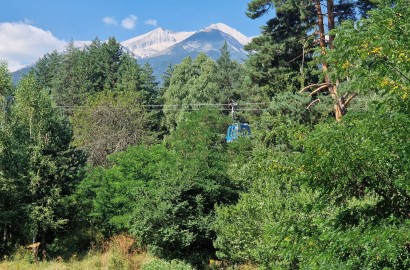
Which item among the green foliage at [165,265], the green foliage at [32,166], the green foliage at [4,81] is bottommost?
the green foliage at [165,265]

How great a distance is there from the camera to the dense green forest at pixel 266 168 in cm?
557

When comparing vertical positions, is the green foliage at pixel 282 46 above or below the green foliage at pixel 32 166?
above

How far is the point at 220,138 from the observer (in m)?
20.0

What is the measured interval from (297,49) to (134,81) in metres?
29.4

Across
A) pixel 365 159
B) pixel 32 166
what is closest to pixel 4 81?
pixel 32 166

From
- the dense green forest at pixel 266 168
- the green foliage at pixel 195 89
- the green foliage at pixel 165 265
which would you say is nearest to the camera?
the dense green forest at pixel 266 168

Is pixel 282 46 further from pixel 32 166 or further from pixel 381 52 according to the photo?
pixel 381 52

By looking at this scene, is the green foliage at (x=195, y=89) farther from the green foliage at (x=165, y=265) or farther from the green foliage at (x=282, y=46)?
the green foliage at (x=165, y=265)

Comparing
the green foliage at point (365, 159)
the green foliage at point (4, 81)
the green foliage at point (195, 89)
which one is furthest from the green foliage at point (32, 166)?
the green foliage at point (195, 89)

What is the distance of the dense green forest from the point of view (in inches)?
219

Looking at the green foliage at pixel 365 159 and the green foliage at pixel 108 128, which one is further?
the green foliage at pixel 108 128

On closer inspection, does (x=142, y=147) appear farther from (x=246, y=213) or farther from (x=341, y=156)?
(x=341, y=156)

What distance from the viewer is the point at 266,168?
7.51m

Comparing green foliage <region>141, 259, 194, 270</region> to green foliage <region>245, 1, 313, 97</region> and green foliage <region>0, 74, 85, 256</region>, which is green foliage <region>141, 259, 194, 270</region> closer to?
green foliage <region>0, 74, 85, 256</region>
